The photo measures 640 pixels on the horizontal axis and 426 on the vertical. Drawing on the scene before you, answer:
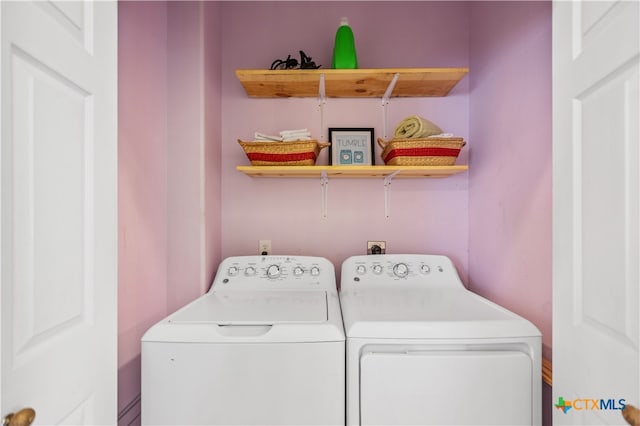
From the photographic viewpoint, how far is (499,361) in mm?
1056

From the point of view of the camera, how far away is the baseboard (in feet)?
4.08

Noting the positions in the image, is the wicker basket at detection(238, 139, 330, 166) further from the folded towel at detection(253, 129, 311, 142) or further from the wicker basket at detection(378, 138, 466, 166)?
the wicker basket at detection(378, 138, 466, 166)

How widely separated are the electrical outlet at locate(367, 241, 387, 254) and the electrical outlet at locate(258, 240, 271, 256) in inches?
24.3

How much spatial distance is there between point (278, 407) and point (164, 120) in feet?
4.53

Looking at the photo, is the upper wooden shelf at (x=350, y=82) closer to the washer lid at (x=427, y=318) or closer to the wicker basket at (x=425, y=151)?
the wicker basket at (x=425, y=151)

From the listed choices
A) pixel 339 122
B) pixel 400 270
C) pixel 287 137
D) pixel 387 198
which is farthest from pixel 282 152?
pixel 400 270

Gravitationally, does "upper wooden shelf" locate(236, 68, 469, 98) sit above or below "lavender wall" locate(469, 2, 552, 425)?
above
